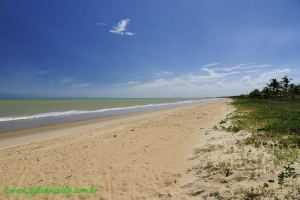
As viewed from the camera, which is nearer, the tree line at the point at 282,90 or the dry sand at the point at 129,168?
the dry sand at the point at 129,168

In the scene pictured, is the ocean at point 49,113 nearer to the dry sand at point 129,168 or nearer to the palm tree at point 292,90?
→ the dry sand at point 129,168

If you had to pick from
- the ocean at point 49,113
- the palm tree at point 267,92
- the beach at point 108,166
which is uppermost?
the palm tree at point 267,92

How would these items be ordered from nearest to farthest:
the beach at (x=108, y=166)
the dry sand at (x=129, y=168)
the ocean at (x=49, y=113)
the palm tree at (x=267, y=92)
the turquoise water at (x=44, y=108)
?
1. the dry sand at (x=129, y=168)
2. the beach at (x=108, y=166)
3. the ocean at (x=49, y=113)
4. the turquoise water at (x=44, y=108)
5. the palm tree at (x=267, y=92)

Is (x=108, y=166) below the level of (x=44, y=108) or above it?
below

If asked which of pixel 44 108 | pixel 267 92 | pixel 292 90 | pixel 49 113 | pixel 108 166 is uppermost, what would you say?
pixel 292 90

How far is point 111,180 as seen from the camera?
21.3ft

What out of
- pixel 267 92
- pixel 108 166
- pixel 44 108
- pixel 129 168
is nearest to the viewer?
pixel 129 168

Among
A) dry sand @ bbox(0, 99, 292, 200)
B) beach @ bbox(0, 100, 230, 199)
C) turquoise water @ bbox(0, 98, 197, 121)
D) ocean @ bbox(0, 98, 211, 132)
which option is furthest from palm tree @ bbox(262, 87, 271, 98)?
→ beach @ bbox(0, 100, 230, 199)

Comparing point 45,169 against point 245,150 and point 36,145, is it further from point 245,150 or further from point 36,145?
point 245,150

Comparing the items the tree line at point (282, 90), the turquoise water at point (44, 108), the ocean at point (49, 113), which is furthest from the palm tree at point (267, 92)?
the ocean at point (49, 113)

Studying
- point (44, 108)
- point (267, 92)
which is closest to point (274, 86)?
point (267, 92)

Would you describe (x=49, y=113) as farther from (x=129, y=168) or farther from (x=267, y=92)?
(x=267, y=92)

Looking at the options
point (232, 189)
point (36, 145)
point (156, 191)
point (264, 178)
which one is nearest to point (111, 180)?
point (156, 191)

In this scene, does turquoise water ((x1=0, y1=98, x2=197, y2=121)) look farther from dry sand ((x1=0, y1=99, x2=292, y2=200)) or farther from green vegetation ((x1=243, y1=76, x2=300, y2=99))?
green vegetation ((x1=243, y1=76, x2=300, y2=99))
